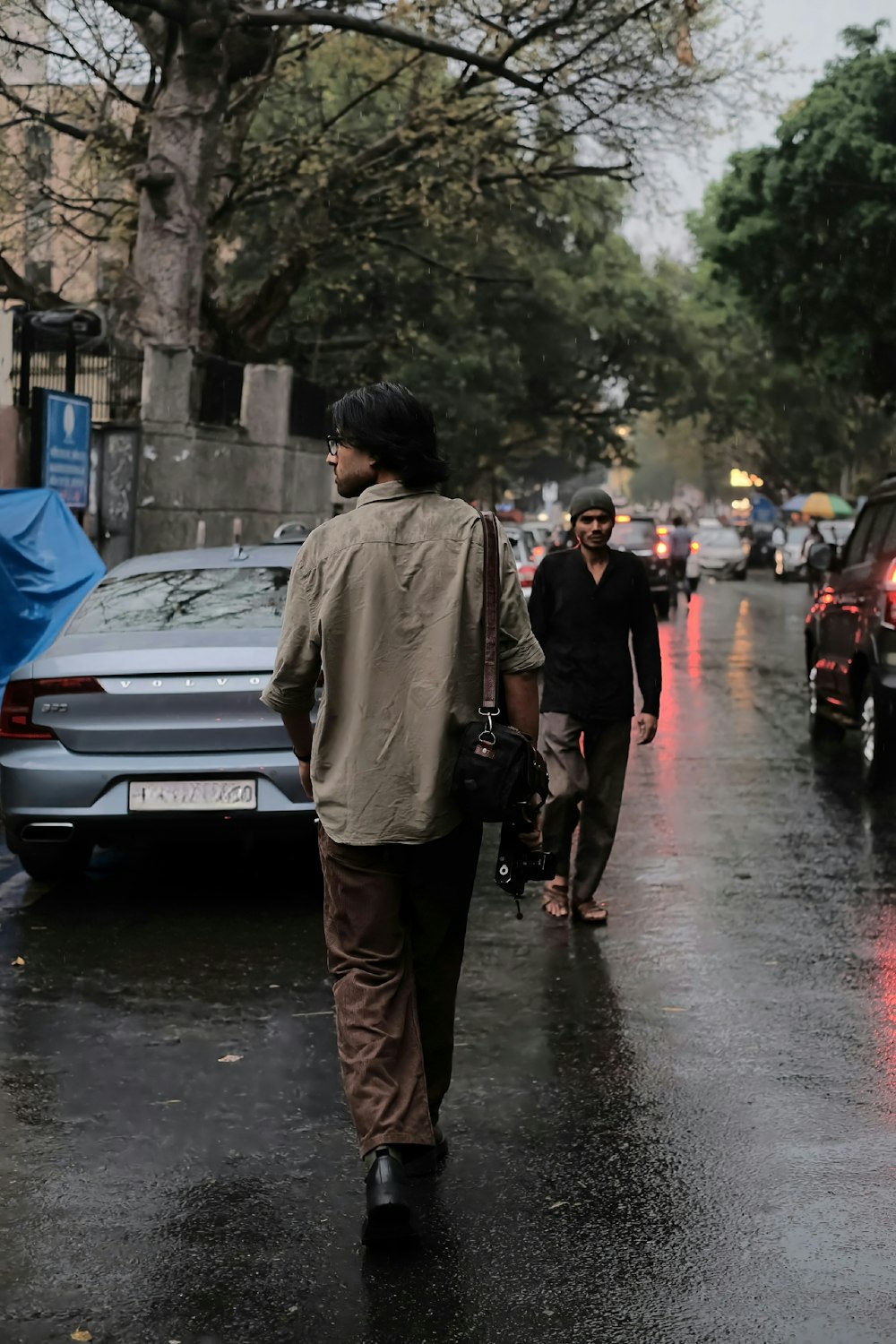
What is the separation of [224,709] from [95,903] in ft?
3.34

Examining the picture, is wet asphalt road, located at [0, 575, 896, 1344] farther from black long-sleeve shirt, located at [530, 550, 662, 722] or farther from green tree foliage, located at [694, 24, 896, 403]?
green tree foliage, located at [694, 24, 896, 403]

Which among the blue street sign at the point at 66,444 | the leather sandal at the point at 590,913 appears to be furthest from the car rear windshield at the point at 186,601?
the blue street sign at the point at 66,444

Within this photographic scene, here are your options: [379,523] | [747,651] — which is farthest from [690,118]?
[379,523]

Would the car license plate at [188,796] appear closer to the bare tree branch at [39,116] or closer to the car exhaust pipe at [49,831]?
the car exhaust pipe at [49,831]

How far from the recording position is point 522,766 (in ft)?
13.3

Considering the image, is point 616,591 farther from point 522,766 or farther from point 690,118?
point 690,118

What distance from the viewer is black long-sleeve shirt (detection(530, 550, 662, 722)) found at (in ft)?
23.8

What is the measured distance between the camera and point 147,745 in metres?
7.25

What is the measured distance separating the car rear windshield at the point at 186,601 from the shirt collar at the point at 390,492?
357 cm

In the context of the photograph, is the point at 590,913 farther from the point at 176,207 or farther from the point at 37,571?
the point at 176,207

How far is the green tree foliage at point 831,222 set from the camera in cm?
3319

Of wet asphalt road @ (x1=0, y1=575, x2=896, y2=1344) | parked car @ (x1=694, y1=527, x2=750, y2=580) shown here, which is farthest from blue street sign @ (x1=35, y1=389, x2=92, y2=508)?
parked car @ (x1=694, y1=527, x2=750, y2=580)

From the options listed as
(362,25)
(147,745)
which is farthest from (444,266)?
(147,745)

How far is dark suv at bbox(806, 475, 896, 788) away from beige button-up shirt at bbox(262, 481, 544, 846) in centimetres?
737
